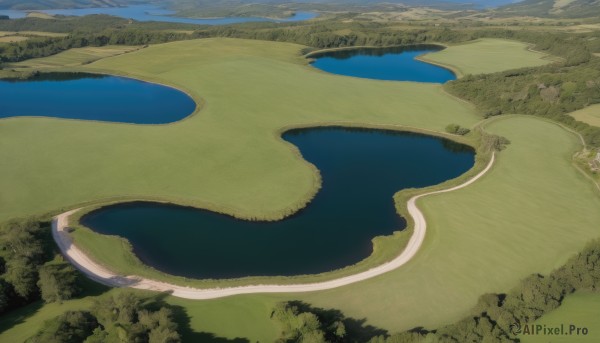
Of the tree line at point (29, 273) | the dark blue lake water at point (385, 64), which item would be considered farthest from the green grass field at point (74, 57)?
the tree line at point (29, 273)

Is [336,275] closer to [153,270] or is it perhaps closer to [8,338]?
[153,270]

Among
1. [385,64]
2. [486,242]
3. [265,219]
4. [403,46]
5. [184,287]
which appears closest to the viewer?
[184,287]

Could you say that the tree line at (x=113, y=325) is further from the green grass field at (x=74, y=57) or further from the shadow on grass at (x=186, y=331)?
the green grass field at (x=74, y=57)

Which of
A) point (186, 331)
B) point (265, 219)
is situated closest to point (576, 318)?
point (265, 219)

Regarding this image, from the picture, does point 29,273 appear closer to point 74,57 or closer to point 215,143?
point 215,143

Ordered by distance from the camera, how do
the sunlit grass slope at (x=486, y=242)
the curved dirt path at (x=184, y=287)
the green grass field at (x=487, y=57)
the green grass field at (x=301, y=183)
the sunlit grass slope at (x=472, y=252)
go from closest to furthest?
the sunlit grass slope at (x=472, y=252) < the sunlit grass slope at (x=486, y=242) < the green grass field at (x=301, y=183) < the curved dirt path at (x=184, y=287) < the green grass field at (x=487, y=57)

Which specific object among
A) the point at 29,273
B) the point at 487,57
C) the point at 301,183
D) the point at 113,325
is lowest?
the point at 29,273

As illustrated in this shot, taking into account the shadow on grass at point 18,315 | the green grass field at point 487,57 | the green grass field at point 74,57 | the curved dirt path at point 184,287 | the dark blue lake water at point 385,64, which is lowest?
the shadow on grass at point 18,315
